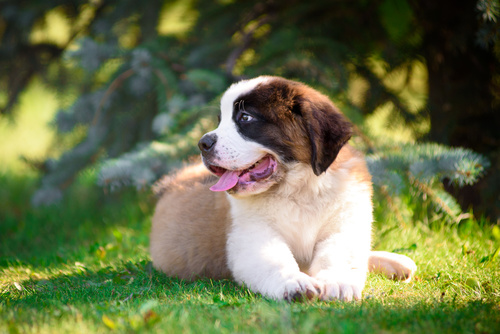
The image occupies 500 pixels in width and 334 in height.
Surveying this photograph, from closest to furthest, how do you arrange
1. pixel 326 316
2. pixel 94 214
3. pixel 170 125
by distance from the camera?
pixel 326 316 < pixel 170 125 < pixel 94 214

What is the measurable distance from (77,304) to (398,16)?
10.2 feet

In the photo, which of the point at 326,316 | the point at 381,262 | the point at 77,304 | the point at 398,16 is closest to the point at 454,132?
the point at 398,16

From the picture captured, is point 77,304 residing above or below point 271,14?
below

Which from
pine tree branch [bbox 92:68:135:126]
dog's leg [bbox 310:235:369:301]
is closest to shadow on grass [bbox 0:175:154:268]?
pine tree branch [bbox 92:68:135:126]

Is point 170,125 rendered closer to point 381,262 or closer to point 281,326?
point 381,262

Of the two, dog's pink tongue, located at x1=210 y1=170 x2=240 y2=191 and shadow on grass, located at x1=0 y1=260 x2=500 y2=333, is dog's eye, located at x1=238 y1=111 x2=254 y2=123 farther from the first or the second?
shadow on grass, located at x1=0 y1=260 x2=500 y2=333

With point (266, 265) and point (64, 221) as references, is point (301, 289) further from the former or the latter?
point (64, 221)

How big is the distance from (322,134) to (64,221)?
3465 mm

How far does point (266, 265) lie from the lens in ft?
8.34

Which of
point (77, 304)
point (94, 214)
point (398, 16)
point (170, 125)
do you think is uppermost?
point (398, 16)

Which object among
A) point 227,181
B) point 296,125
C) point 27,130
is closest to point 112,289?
point 227,181

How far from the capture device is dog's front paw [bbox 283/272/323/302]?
234 cm

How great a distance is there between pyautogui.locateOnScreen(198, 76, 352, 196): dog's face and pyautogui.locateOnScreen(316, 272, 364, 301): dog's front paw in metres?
0.58

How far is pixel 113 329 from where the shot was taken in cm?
194
